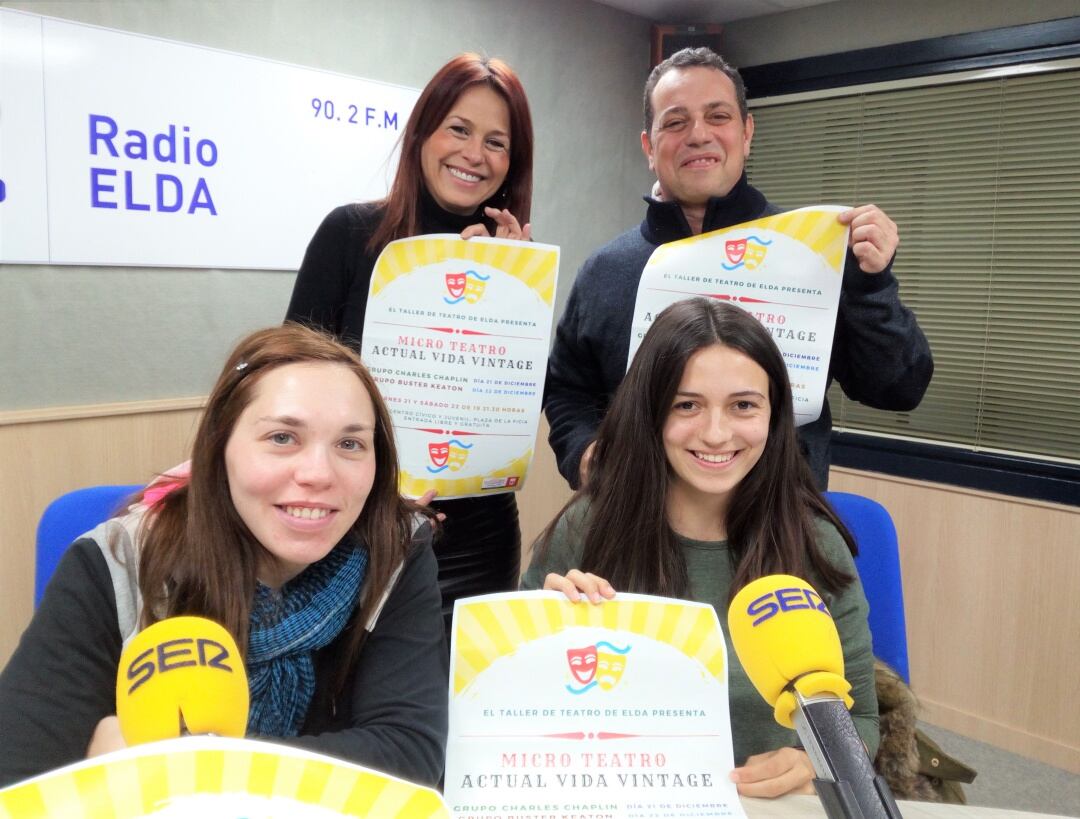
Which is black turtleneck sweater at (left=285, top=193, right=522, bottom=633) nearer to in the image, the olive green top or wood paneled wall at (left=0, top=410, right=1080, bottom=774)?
the olive green top

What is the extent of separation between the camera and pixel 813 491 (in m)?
1.63

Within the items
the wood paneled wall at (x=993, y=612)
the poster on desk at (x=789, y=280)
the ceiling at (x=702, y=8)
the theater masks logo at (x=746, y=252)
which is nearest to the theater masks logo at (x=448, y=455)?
the poster on desk at (x=789, y=280)

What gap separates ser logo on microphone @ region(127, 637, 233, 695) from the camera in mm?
674

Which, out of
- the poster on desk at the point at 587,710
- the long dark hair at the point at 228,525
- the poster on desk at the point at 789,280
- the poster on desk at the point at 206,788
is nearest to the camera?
the poster on desk at the point at 206,788

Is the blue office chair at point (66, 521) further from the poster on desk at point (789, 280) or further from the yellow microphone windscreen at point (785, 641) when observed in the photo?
the yellow microphone windscreen at point (785, 641)

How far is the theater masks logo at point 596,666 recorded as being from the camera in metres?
1.06

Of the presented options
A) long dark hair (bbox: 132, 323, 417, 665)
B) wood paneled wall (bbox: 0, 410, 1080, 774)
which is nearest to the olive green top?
long dark hair (bbox: 132, 323, 417, 665)

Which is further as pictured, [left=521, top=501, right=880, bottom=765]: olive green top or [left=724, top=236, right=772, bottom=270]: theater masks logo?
[left=724, top=236, right=772, bottom=270]: theater masks logo

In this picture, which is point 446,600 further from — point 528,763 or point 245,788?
point 245,788

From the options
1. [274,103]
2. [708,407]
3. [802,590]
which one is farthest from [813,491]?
[274,103]

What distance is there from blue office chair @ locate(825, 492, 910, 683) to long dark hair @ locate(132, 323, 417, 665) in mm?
949

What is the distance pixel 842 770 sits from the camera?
60 centimetres

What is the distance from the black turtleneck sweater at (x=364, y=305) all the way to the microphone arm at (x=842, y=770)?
125 cm

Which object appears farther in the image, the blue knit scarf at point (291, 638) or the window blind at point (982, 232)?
the window blind at point (982, 232)
